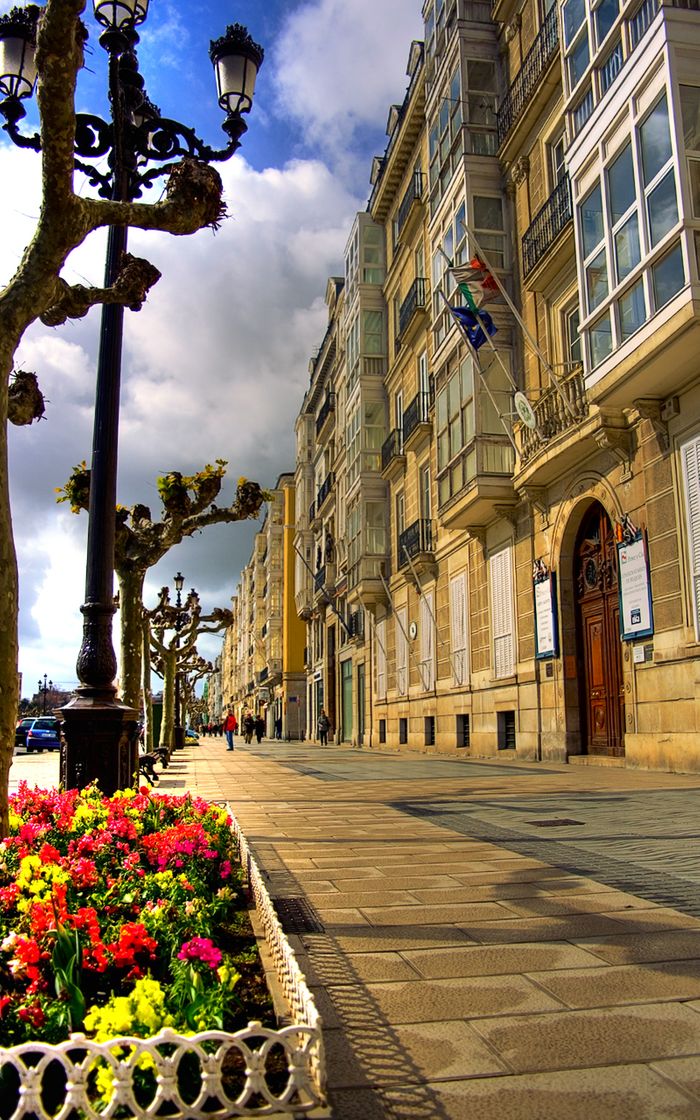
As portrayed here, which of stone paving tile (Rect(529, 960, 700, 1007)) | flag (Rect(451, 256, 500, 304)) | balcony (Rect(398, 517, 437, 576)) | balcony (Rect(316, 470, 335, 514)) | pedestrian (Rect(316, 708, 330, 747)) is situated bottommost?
stone paving tile (Rect(529, 960, 700, 1007))

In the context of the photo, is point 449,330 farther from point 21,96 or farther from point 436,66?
point 21,96

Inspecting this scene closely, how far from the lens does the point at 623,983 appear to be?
3.29 metres

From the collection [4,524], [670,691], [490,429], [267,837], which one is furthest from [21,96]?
[490,429]

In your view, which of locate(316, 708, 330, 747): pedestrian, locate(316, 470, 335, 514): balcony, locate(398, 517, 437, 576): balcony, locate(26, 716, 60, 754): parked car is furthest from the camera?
locate(316, 470, 335, 514): balcony

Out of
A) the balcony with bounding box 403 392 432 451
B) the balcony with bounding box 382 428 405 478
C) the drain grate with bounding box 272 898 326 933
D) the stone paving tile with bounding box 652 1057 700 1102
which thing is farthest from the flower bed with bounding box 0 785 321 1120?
the balcony with bounding box 382 428 405 478

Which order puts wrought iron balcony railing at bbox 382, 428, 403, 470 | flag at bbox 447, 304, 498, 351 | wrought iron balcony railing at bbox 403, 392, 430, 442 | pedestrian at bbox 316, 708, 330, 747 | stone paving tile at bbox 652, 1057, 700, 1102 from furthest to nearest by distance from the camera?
1. pedestrian at bbox 316, 708, 330, 747
2. wrought iron balcony railing at bbox 382, 428, 403, 470
3. wrought iron balcony railing at bbox 403, 392, 430, 442
4. flag at bbox 447, 304, 498, 351
5. stone paving tile at bbox 652, 1057, 700, 1102

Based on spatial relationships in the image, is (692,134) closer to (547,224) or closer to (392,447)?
(547,224)

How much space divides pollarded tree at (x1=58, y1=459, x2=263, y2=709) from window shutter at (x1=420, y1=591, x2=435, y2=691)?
11.0 meters

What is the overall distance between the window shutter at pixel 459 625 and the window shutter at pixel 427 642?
199 centimetres

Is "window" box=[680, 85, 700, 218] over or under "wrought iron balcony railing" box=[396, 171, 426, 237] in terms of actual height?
under

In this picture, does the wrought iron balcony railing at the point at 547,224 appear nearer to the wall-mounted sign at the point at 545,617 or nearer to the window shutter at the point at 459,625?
the wall-mounted sign at the point at 545,617

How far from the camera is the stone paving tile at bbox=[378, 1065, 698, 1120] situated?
2.24m

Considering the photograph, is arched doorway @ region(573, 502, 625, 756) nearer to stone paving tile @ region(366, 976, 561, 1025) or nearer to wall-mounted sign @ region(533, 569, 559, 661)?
wall-mounted sign @ region(533, 569, 559, 661)

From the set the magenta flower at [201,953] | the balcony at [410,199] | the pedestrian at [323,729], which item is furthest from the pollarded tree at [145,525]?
the pedestrian at [323,729]
